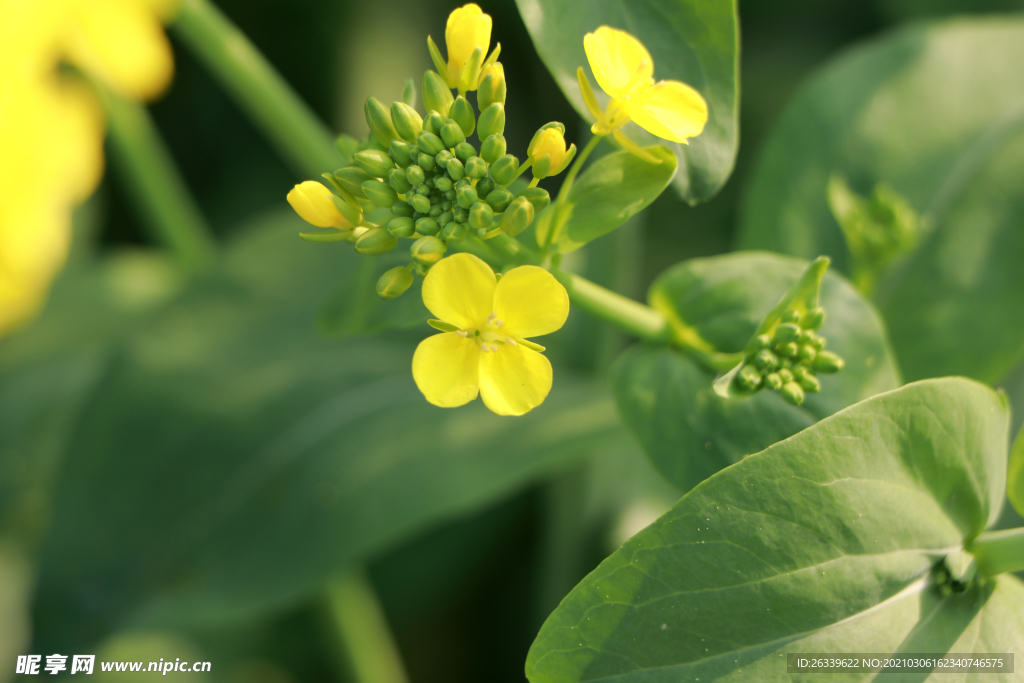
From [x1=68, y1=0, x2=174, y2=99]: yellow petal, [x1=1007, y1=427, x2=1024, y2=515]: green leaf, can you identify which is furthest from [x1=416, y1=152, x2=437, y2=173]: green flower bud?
[x1=68, y1=0, x2=174, y2=99]: yellow petal

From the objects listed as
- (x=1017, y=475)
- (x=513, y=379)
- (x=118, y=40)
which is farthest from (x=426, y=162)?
(x=118, y=40)

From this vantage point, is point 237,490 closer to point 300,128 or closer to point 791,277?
point 300,128

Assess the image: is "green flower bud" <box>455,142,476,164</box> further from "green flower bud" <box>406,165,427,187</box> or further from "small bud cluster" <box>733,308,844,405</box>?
"small bud cluster" <box>733,308,844,405</box>

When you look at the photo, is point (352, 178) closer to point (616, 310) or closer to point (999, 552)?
point (616, 310)

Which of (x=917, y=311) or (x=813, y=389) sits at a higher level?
(x=917, y=311)

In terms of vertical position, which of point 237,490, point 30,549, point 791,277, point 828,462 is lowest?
point 828,462

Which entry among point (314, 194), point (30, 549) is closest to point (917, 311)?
point (314, 194)
